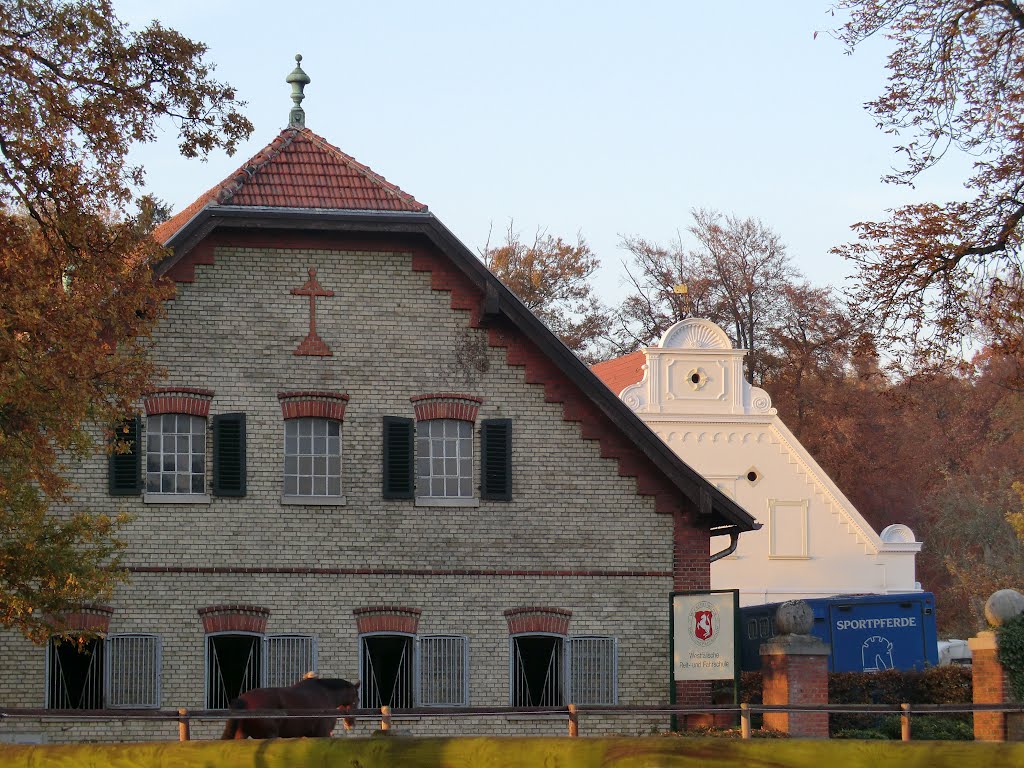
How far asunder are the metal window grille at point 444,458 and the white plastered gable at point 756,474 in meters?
20.1

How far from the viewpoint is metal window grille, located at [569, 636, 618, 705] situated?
24375mm

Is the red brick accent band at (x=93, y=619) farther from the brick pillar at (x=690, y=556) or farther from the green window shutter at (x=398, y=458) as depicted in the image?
the brick pillar at (x=690, y=556)

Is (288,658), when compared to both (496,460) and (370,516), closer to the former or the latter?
(370,516)

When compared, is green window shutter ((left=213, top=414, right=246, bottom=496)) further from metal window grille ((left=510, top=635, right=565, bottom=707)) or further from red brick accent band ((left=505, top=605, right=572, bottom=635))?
metal window grille ((left=510, top=635, right=565, bottom=707))

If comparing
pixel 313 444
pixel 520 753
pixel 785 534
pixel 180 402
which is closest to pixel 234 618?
pixel 313 444

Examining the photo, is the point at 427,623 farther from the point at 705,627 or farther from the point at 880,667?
the point at 880,667

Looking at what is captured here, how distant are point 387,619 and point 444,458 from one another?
260 cm

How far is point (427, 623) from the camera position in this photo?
79.5 feet

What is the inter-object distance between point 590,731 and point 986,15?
12.0 metres

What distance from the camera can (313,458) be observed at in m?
24.5

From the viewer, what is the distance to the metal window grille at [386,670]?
78.6 ft

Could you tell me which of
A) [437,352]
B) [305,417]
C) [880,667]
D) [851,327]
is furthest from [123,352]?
[880,667]

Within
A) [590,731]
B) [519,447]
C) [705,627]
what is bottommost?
[590,731]

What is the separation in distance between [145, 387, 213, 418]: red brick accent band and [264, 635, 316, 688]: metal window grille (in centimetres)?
349
